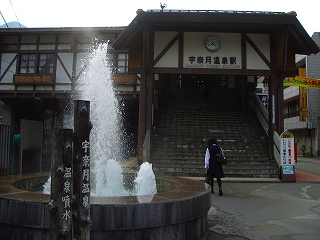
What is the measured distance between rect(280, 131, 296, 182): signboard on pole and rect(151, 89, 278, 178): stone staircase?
756 millimetres

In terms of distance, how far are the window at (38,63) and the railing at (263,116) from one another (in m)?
12.4

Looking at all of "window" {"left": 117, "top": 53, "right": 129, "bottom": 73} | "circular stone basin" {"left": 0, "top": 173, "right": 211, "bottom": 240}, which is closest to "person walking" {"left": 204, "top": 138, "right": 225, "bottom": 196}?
"circular stone basin" {"left": 0, "top": 173, "right": 211, "bottom": 240}

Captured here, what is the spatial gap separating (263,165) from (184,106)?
24.9 feet

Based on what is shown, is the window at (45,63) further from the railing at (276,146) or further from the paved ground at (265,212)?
the railing at (276,146)

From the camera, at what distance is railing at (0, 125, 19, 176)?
32.0 ft

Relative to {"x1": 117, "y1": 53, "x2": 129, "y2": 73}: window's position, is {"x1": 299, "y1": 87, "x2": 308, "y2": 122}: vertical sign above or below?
below

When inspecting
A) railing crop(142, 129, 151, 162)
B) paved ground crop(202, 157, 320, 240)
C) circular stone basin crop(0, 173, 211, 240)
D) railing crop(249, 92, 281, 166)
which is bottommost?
paved ground crop(202, 157, 320, 240)

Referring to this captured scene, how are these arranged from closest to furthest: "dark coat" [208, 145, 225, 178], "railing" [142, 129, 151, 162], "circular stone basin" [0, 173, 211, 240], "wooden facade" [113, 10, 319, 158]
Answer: "circular stone basin" [0, 173, 211, 240], "dark coat" [208, 145, 225, 178], "railing" [142, 129, 151, 162], "wooden facade" [113, 10, 319, 158]

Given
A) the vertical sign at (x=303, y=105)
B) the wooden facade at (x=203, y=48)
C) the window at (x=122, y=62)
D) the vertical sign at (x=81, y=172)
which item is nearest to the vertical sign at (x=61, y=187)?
the vertical sign at (x=81, y=172)

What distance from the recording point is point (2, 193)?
4.86 metres

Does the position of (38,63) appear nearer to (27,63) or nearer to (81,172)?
(27,63)

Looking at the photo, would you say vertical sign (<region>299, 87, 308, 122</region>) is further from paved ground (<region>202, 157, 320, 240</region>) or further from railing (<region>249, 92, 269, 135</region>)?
paved ground (<region>202, 157, 320, 240</region>)

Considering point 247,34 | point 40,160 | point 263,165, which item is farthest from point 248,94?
point 40,160

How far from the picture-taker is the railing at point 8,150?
977cm
